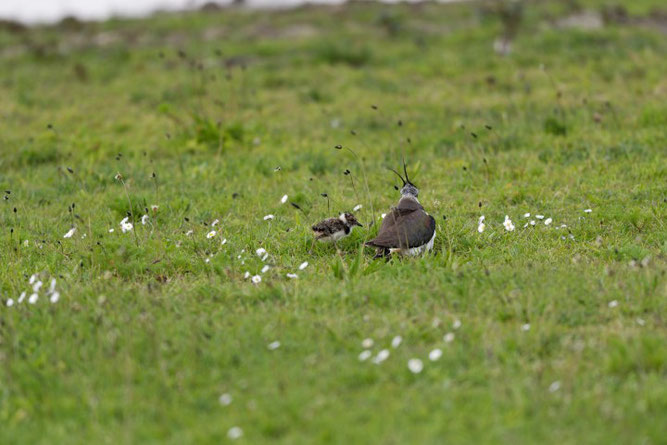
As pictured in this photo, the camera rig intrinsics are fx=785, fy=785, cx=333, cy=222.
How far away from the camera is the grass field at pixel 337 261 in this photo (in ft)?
15.3

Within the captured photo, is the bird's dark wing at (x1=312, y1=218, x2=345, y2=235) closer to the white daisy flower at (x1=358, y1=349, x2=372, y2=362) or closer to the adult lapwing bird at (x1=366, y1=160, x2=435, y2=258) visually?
the adult lapwing bird at (x1=366, y1=160, x2=435, y2=258)

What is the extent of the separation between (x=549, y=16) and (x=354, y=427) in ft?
56.5

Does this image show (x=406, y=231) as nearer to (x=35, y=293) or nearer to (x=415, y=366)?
(x=415, y=366)

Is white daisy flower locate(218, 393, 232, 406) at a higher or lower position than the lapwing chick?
higher

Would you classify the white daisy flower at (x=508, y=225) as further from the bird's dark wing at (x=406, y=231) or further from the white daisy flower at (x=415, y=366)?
the white daisy flower at (x=415, y=366)

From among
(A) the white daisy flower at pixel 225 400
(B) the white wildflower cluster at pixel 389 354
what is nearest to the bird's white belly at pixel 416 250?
(B) the white wildflower cluster at pixel 389 354

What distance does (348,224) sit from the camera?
290 inches

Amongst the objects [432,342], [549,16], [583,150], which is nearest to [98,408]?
[432,342]

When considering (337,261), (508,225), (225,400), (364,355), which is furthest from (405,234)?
(225,400)

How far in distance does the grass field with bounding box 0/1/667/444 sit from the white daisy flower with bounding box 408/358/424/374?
5cm

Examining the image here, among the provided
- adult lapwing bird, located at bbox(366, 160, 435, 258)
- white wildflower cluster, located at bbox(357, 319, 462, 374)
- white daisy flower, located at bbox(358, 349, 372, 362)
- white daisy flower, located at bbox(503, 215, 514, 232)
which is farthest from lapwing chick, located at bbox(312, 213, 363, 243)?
white daisy flower, located at bbox(358, 349, 372, 362)

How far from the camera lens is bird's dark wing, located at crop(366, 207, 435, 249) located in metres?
6.86

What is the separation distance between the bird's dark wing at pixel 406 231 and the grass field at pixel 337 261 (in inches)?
8.2

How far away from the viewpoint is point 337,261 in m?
6.93
